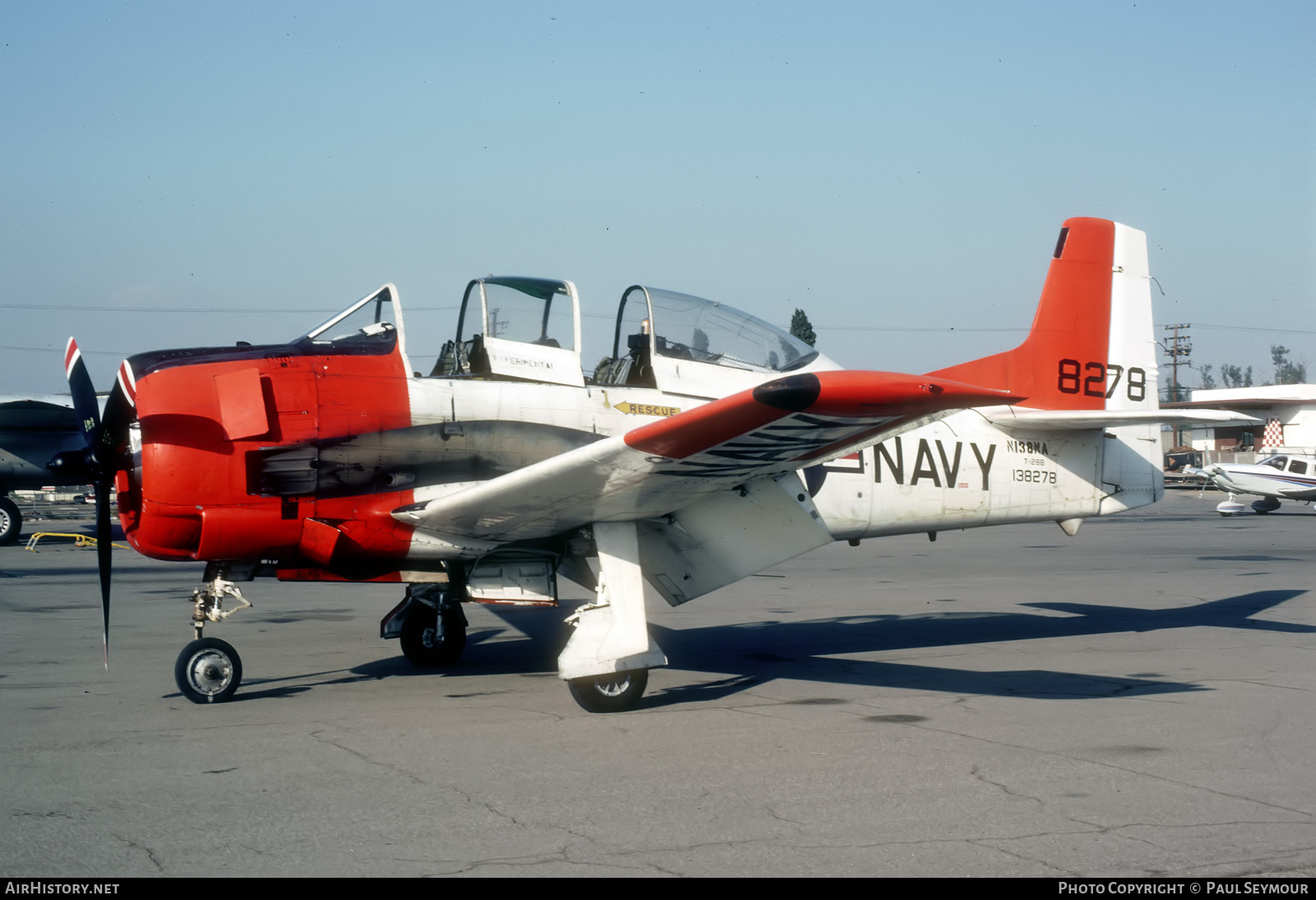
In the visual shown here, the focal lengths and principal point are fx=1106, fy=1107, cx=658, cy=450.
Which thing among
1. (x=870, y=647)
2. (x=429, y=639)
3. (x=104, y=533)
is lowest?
(x=870, y=647)

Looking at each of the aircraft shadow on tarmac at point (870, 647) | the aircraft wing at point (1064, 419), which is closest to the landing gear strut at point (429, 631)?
the aircraft shadow on tarmac at point (870, 647)

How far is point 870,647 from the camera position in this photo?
33.0ft

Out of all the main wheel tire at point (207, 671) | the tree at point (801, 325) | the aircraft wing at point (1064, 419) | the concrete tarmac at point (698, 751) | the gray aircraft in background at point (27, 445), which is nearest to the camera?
the concrete tarmac at point (698, 751)

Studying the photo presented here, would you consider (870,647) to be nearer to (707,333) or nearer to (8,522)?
(707,333)

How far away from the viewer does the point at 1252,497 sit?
42219mm

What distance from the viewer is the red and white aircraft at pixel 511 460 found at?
674 cm

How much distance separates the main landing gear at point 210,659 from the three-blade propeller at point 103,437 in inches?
20.4

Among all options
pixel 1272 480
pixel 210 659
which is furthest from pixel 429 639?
pixel 1272 480

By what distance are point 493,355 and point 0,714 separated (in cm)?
391

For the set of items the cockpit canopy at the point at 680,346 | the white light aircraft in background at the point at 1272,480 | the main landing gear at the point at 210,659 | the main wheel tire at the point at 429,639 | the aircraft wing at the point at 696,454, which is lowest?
the white light aircraft in background at the point at 1272,480


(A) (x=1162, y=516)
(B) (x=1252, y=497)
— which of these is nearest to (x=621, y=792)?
(A) (x=1162, y=516)

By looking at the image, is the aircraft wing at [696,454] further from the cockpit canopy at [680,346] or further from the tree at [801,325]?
the tree at [801,325]

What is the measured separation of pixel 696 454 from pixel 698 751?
1.71 metres

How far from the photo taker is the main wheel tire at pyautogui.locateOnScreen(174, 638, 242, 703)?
23.9 feet
